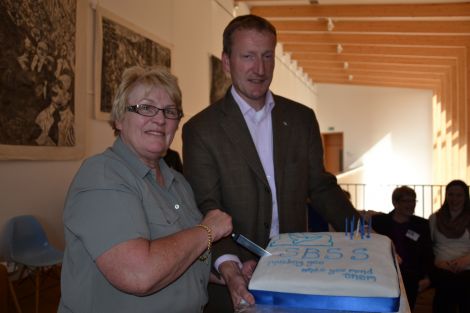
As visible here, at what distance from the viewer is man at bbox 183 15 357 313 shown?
1.65 meters

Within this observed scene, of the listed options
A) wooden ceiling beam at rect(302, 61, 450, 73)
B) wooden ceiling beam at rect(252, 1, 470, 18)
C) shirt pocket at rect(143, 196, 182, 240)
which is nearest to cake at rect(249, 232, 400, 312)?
shirt pocket at rect(143, 196, 182, 240)

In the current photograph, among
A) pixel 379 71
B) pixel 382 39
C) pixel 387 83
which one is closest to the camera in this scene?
pixel 382 39

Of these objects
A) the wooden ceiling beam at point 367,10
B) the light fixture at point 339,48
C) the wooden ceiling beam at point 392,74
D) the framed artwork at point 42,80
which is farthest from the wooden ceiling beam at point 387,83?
the framed artwork at point 42,80

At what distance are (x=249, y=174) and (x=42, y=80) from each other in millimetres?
2687

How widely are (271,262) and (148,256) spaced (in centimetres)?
29

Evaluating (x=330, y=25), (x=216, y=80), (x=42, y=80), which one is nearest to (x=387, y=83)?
(x=330, y=25)

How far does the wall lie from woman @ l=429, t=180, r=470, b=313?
3528 millimetres

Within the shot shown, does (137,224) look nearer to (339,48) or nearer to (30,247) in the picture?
(30,247)

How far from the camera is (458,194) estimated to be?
470 centimetres

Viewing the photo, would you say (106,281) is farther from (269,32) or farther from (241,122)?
(269,32)

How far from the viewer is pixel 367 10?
29.8 feet

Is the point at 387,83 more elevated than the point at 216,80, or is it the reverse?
the point at 387,83

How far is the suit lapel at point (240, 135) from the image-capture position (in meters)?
1.66

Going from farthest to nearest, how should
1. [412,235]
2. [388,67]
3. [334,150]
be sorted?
1. [334,150]
2. [388,67]
3. [412,235]
